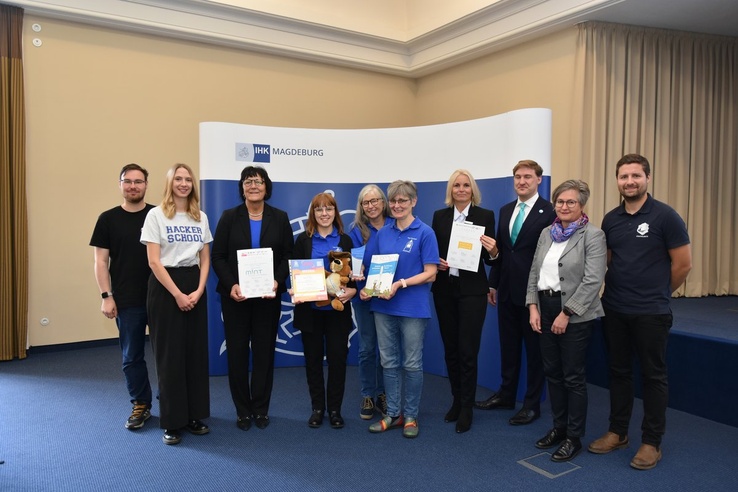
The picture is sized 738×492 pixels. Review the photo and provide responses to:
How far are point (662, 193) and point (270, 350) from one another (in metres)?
4.62

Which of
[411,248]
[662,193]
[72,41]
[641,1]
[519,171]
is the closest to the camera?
[411,248]

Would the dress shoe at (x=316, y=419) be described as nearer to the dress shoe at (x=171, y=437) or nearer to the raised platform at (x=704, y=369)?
the dress shoe at (x=171, y=437)

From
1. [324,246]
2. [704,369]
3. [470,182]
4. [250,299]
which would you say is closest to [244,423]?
[250,299]

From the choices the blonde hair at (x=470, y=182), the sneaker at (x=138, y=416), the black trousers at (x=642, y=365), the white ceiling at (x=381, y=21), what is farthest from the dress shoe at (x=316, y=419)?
the white ceiling at (x=381, y=21)

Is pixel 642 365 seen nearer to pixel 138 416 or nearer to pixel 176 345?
pixel 176 345

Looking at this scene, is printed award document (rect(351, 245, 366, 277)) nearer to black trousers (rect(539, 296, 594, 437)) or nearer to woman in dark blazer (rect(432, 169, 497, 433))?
woman in dark blazer (rect(432, 169, 497, 433))

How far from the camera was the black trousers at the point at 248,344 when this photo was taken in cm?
330

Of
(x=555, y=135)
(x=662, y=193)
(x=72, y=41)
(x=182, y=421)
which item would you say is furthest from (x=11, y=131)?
(x=662, y=193)

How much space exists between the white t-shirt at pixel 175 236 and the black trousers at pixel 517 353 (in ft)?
6.65

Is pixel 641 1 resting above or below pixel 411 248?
above

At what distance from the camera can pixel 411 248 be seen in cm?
314

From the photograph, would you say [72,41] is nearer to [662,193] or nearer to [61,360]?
[61,360]

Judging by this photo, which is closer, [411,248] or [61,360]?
[411,248]

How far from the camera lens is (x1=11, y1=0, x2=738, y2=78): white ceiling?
17.1ft
